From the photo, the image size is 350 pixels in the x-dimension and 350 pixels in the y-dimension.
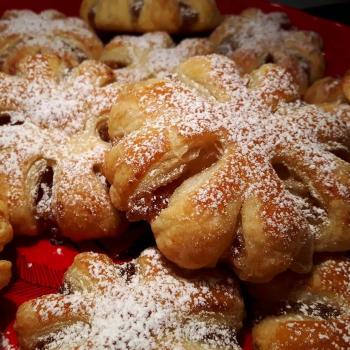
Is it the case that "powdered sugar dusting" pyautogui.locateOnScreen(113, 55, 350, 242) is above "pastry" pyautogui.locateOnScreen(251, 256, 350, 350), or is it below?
above

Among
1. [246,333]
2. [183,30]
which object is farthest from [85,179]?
[183,30]

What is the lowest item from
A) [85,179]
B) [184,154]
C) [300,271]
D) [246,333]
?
[246,333]

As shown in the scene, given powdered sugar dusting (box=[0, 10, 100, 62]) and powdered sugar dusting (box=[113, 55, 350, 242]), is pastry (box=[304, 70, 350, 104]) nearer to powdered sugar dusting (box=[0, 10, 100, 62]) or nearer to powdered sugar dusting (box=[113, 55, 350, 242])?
powdered sugar dusting (box=[113, 55, 350, 242])

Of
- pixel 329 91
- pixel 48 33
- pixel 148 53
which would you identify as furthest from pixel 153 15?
pixel 329 91

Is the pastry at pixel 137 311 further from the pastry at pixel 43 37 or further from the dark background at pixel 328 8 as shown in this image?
the dark background at pixel 328 8

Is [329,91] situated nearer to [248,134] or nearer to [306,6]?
[248,134]

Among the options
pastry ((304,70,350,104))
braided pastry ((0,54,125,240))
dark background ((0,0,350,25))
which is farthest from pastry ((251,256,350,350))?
dark background ((0,0,350,25))

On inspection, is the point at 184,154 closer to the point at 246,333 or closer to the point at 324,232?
the point at 324,232
